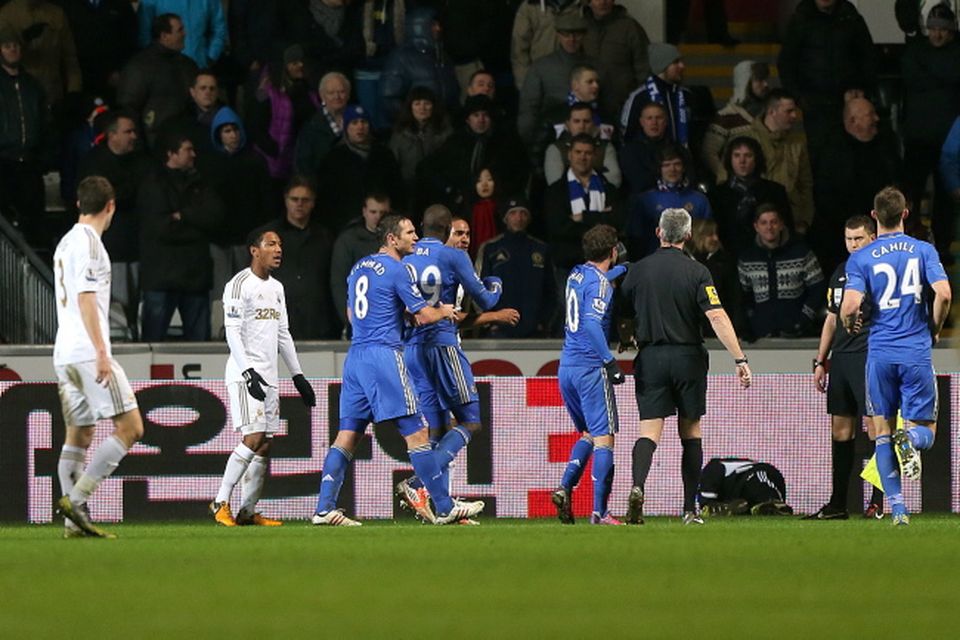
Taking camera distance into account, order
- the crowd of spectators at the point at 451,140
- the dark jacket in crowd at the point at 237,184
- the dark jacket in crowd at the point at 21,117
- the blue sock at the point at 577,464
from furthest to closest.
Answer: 1. the dark jacket in crowd at the point at 21,117
2. the dark jacket in crowd at the point at 237,184
3. the crowd of spectators at the point at 451,140
4. the blue sock at the point at 577,464

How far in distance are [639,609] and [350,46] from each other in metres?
13.0

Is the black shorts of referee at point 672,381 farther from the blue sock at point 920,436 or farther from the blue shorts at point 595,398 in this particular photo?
the blue sock at point 920,436

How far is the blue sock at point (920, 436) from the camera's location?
12867mm

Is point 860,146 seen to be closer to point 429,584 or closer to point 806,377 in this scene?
point 806,377

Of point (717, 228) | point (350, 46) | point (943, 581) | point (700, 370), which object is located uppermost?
point (350, 46)

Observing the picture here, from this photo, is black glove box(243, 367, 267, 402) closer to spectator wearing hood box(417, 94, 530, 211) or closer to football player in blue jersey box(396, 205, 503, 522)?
football player in blue jersey box(396, 205, 503, 522)

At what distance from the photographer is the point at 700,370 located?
1401 cm

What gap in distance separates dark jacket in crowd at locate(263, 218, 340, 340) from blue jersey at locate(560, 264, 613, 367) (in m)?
4.17

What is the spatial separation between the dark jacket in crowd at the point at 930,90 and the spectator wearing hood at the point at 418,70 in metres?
4.38

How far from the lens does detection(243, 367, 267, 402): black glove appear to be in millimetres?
14633

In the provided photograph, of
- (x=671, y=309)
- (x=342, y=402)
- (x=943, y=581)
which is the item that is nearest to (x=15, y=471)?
(x=342, y=402)

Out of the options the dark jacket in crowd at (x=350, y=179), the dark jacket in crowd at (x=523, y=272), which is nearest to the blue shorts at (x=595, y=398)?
the dark jacket in crowd at (x=523, y=272)

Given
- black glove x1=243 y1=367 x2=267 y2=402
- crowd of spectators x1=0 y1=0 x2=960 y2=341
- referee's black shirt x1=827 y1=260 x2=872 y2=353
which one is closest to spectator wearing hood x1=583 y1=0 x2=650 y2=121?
crowd of spectators x1=0 y1=0 x2=960 y2=341

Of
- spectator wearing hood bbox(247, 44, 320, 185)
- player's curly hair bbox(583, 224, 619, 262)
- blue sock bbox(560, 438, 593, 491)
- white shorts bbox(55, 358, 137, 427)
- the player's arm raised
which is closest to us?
the player's arm raised
